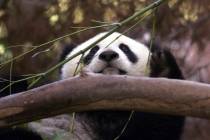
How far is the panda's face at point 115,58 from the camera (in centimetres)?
375

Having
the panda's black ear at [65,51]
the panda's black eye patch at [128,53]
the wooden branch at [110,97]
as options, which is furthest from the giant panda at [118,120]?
the wooden branch at [110,97]

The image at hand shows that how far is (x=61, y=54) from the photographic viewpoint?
4.52m

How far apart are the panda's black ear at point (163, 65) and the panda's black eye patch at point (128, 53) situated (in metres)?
0.48

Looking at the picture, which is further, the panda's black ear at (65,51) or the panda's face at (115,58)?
the panda's black ear at (65,51)

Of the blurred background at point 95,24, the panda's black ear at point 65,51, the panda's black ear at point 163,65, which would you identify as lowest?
the blurred background at point 95,24

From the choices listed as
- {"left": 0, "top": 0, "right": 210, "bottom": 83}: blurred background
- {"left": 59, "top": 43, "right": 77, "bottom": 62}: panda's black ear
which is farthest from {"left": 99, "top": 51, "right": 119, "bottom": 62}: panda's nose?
{"left": 0, "top": 0, "right": 210, "bottom": 83}: blurred background

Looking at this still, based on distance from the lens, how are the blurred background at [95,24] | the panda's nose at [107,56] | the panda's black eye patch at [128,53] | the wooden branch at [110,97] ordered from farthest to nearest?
1. the blurred background at [95,24]
2. the panda's black eye patch at [128,53]
3. the panda's nose at [107,56]
4. the wooden branch at [110,97]

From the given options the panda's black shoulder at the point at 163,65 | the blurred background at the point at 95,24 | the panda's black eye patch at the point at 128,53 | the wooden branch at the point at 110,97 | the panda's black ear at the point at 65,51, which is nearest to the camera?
the wooden branch at the point at 110,97

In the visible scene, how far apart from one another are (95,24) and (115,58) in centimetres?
190

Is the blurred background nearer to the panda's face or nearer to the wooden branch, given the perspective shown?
the panda's face

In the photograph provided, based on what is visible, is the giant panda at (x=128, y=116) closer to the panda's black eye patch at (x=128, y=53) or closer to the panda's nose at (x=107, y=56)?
the panda's nose at (x=107, y=56)

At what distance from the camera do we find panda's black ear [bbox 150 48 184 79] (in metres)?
3.54

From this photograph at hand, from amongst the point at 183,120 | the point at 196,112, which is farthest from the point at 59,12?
the point at 196,112

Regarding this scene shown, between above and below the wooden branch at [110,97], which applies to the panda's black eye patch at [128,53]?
below
